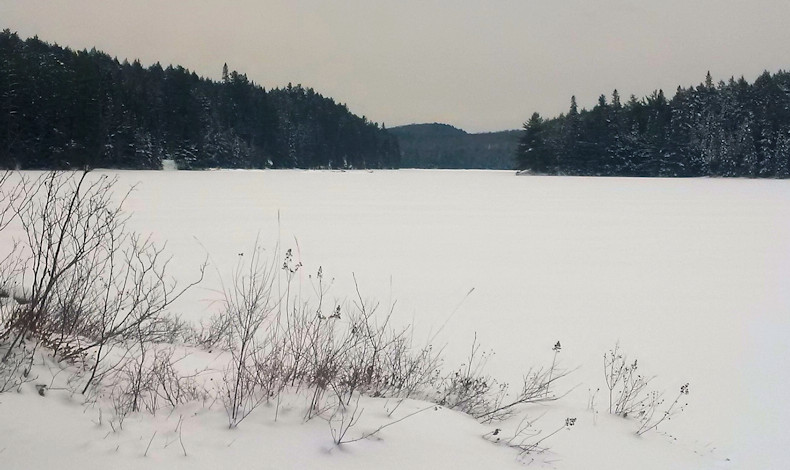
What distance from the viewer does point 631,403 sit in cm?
536

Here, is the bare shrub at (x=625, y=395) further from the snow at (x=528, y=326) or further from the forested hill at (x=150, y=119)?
the forested hill at (x=150, y=119)

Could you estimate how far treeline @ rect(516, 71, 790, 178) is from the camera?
68.2 meters

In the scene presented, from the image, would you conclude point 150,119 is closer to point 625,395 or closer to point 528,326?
point 528,326

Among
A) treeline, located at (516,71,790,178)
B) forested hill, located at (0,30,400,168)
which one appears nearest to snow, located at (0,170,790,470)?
forested hill, located at (0,30,400,168)

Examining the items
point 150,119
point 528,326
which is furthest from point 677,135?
point 528,326

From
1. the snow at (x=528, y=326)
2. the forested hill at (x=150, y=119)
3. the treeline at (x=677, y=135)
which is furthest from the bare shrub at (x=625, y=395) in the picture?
the treeline at (x=677, y=135)

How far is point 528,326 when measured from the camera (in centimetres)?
796

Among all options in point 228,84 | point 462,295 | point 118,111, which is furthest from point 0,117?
point 228,84

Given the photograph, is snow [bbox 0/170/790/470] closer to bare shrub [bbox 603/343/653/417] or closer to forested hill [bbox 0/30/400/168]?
bare shrub [bbox 603/343/653/417]

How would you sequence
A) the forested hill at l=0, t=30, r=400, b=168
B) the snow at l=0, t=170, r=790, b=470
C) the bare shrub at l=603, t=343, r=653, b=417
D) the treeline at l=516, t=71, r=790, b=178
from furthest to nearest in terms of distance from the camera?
the treeline at l=516, t=71, r=790, b=178 < the forested hill at l=0, t=30, r=400, b=168 < the bare shrub at l=603, t=343, r=653, b=417 < the snow at l=0, t=170, r=790, b=470

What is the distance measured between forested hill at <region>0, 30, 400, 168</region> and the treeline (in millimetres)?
47393

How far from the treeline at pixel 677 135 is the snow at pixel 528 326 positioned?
57821 millimetres

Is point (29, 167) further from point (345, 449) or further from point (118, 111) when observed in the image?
point (345, 449)

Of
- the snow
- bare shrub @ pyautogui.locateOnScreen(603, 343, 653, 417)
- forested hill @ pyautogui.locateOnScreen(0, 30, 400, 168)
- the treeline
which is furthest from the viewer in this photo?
the treeline
